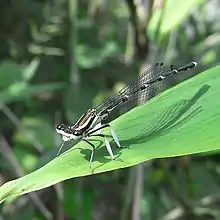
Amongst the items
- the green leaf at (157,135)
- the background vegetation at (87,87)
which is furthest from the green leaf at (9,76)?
the green leaf at (157,135)

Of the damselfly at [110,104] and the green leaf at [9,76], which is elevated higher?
the green leaf at [9,76]

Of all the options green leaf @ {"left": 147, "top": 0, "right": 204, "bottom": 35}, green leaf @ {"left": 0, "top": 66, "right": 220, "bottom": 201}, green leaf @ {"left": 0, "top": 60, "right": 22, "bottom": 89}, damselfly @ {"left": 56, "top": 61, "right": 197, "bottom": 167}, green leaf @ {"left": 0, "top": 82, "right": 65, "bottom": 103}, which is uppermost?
green leaf @ {"left": 0, "top": 60, "right": 22, "bottom": 89}

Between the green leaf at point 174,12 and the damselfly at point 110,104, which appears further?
the green leaf at point 174,12

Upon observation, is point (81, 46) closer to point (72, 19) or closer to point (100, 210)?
point (72, 19)

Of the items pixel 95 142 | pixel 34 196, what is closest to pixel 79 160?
pixel 95 142

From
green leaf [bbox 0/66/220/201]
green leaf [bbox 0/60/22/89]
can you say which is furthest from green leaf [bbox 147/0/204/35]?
green leaf [bbox 0/60/22/89]

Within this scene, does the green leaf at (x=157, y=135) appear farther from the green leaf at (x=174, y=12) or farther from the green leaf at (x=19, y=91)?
the green leaf at (x=19, y=91)

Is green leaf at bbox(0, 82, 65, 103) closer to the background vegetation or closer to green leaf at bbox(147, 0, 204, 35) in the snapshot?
the background vegetation
